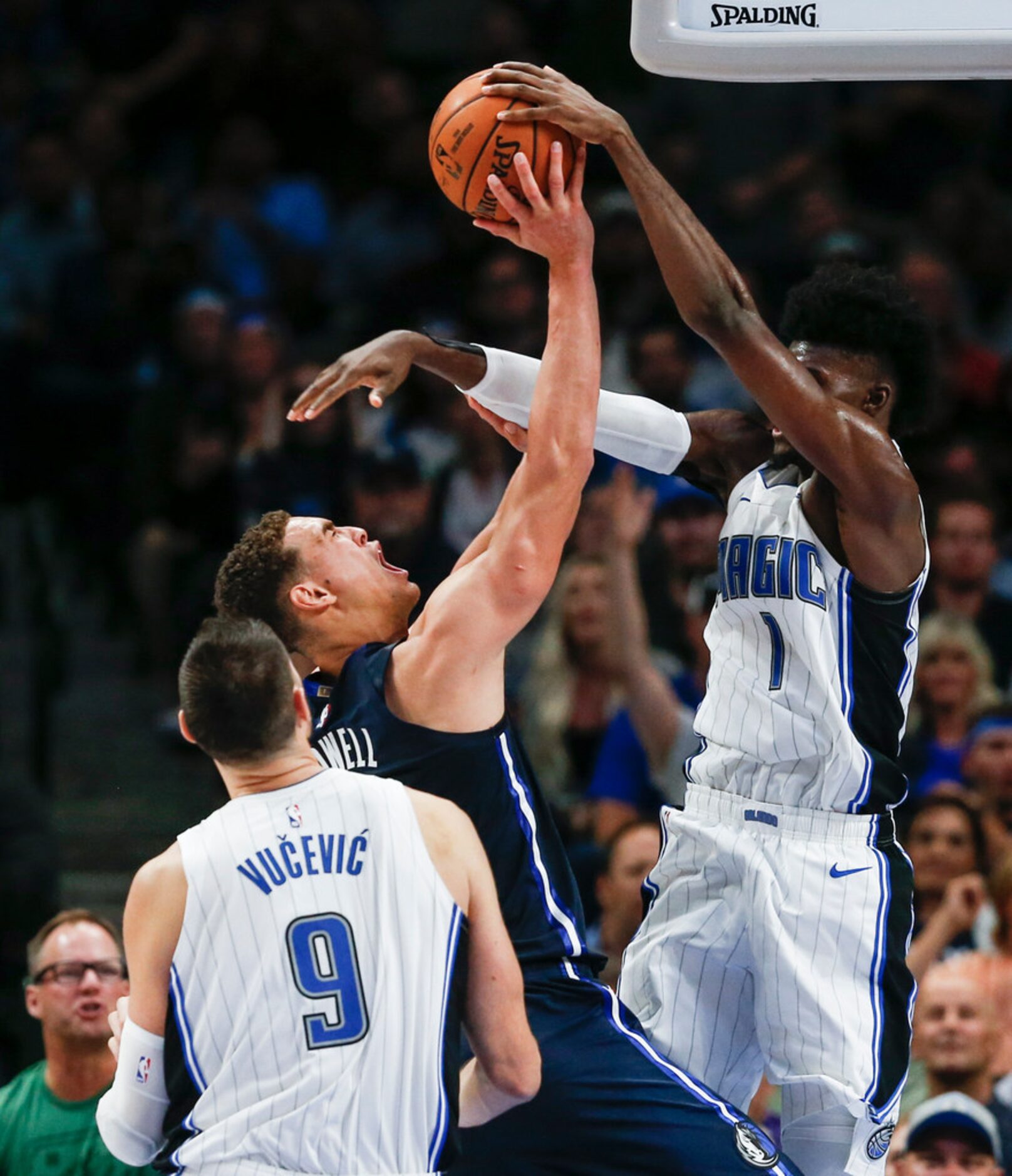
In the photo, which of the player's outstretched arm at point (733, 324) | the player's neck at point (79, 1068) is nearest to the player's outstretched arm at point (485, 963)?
the player's outstretched arm at point (733, 324)

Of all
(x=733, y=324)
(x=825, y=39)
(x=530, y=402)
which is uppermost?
(x=825, y=39)

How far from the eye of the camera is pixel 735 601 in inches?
173

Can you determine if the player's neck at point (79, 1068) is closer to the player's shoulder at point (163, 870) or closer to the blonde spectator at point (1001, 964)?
the player's shoulder at point (163, 870)

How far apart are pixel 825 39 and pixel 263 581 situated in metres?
1.75

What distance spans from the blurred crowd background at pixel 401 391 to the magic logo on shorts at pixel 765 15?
354 centimetres

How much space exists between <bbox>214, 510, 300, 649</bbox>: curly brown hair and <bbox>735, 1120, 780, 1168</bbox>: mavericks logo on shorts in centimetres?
147

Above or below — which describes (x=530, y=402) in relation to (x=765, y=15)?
below

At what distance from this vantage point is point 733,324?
4137 mm

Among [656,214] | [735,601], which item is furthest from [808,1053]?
[656,214]

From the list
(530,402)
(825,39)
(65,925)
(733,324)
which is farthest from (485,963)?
(65,925)

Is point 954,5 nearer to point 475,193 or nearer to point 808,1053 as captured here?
point 475,193

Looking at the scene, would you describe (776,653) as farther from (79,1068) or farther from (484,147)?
(79,1068)

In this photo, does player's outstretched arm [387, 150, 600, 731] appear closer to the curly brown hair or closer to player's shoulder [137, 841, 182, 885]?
the curly brown hair

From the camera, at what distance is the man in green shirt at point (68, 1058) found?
19.7 feet
